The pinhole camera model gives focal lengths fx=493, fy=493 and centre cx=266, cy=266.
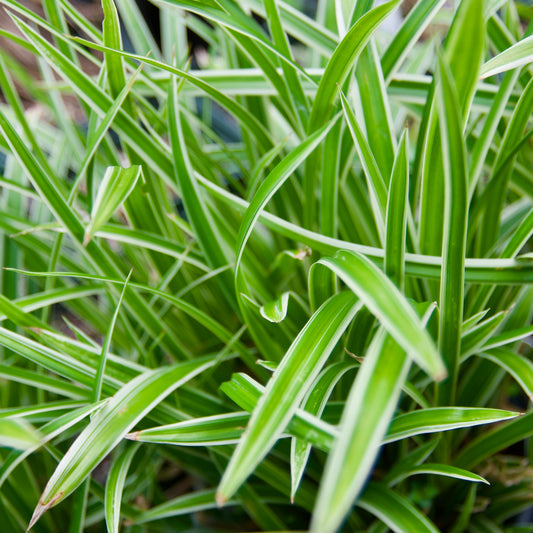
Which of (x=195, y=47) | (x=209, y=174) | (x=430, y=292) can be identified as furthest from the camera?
(x=195, y=47)

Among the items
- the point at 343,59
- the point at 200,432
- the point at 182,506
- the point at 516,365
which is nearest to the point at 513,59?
the point at 343,59

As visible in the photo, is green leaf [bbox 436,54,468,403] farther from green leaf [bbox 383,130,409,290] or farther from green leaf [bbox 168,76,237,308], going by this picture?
green leaf [bbox 168,76,237,308]

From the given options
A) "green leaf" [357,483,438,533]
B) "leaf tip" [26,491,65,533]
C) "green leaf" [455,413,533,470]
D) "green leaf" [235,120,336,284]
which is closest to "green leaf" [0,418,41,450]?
"leaf tip" [26,491,65,533]

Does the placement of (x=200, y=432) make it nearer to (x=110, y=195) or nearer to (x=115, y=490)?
(x=115, y=490)

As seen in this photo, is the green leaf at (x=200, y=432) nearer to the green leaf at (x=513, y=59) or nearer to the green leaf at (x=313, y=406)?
the green leaf at (x=313, y=406)

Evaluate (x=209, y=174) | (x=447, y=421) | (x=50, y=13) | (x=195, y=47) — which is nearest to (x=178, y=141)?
(x=209, y=174)

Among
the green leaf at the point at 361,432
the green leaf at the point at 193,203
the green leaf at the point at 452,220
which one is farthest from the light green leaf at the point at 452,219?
the green leaf at the point at 193,203

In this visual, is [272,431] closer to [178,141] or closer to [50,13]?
[178,141]
